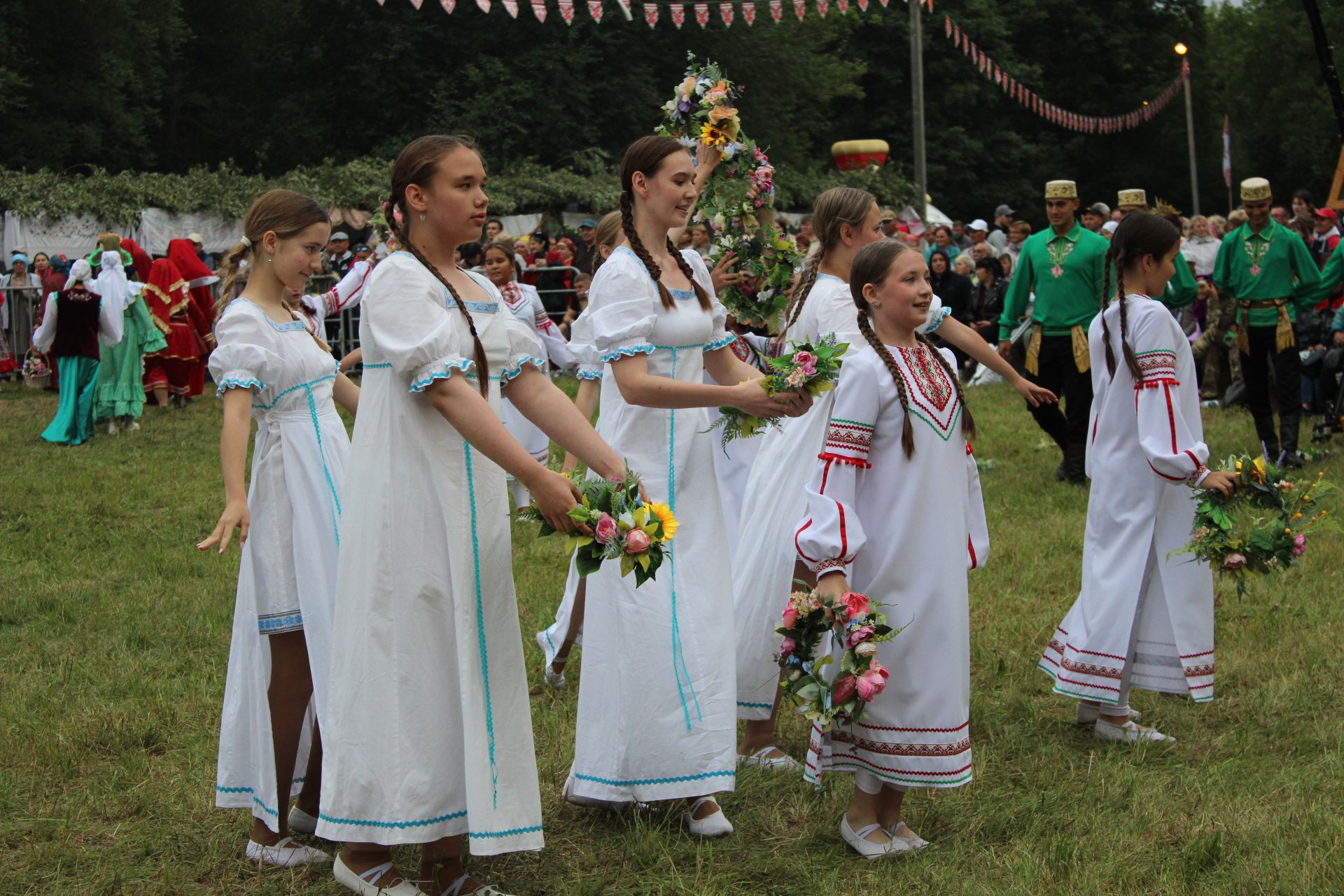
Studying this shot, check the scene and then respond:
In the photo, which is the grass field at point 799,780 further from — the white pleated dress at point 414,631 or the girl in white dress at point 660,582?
the white pleated dress at point 414,631

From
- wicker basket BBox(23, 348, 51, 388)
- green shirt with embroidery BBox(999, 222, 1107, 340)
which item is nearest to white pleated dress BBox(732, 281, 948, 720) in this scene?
green shirt with embroidery BBox(999, 222, 1107, 340)

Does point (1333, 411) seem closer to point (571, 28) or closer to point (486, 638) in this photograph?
point (486, 638)

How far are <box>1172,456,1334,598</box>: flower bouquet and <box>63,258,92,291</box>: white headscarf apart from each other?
12.5m

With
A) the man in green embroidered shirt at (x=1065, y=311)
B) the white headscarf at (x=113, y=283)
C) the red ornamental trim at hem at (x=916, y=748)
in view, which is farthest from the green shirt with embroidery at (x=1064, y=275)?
the white headscarf at (x=113, y=283)

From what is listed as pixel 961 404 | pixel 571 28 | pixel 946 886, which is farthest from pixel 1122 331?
pixel 571 28

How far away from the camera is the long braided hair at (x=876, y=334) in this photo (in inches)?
160

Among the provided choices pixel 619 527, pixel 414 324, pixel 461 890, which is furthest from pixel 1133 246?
pixel 461 890

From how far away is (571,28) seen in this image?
33.2 m

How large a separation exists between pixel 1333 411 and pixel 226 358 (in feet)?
32.9

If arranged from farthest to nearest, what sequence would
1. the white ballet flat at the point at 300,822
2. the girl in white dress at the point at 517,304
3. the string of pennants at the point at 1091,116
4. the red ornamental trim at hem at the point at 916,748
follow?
the string of pennants at the point at 1091,116 < the girl in white dress at the point at 517,304 < the white ballet flat at the point at 300,822 < the red ornamental trim at hem at the point at 916,748

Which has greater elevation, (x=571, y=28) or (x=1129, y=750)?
(x=571, y=28)

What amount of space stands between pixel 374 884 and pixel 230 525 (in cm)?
109

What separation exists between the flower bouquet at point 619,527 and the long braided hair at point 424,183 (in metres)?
0.48

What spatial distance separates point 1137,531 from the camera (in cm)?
532
